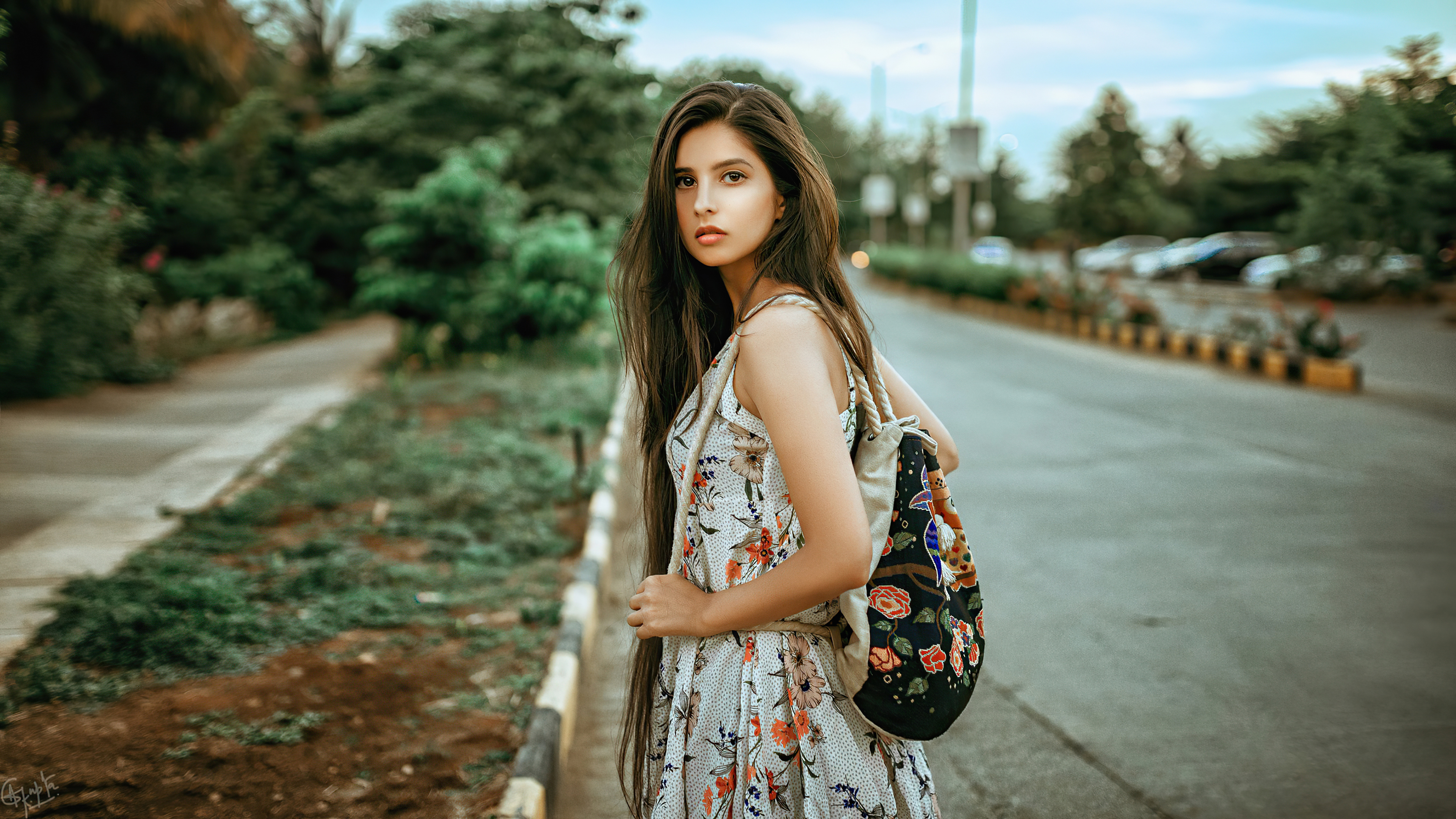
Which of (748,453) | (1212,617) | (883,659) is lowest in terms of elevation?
(1212,617)

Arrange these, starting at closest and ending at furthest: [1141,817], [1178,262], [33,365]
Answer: [1141,817]
[33,365]
[1178,262]

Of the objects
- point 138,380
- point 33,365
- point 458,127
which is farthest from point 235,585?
point 458,127

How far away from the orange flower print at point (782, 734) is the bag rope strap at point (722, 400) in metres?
0.16

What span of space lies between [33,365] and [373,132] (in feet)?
39.3

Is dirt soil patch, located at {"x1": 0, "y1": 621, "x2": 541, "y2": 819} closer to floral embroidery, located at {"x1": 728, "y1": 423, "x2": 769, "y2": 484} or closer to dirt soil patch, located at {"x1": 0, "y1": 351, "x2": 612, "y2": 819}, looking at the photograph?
dirt soil patch, located at {"x1": 0, "y1": 351, "x2": 612, "y2": 819}

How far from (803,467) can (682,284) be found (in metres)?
0.50

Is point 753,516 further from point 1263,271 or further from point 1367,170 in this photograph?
point 1263,271

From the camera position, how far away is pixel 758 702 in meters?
1.54

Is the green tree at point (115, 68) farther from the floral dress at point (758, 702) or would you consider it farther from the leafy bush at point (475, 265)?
the floral dress at point (758, 702)

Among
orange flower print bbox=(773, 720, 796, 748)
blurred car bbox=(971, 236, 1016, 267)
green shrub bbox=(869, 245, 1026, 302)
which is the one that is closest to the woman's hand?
orange flower print bbox=(773, 720, 796, 748)

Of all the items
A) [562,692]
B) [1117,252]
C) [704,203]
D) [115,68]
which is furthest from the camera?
[1117,252]

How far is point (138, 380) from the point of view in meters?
10.6

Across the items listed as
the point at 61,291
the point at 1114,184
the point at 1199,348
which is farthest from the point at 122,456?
the point at 1114,184

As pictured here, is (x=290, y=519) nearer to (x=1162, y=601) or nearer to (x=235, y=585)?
(x=235, y=585)
